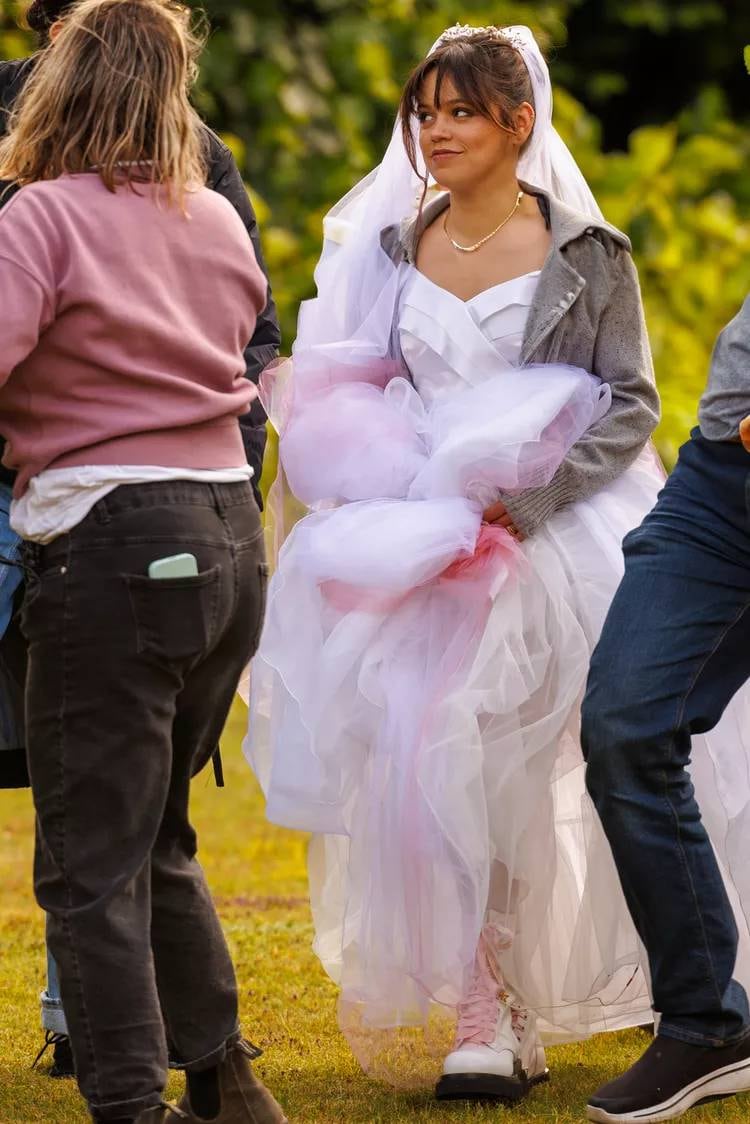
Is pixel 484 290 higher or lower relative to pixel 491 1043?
higher

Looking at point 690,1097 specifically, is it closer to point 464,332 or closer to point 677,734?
point 677,734

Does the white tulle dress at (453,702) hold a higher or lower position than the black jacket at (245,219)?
lower

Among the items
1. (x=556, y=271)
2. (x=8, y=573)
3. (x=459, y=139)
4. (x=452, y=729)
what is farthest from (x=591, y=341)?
(x=8, y=573)

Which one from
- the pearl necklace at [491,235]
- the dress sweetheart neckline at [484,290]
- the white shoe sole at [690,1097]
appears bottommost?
the white shoe sole at [690,1097]

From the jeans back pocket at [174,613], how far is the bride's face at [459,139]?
118cm

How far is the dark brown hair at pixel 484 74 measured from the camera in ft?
11.6

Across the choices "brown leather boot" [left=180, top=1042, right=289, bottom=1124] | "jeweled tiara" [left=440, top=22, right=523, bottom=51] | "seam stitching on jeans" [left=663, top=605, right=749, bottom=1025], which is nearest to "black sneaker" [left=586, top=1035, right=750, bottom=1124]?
"seam stitching on jeans" [left=663, top=605, right=749, bottom=1025]

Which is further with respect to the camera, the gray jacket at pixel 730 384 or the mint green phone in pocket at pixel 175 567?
the gray jacket at pixel 730 384

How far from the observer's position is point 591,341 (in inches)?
141

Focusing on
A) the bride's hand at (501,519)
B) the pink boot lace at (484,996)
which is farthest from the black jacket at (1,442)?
the pink boot lace at (484,996)

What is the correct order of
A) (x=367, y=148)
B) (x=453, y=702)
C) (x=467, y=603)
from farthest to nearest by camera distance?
(x=367, y=148)
(x=467, y=603)
(x=453, y=702)

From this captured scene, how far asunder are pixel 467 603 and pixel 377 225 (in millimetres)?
854

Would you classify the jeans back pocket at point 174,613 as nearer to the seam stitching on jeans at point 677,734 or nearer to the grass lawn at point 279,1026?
the seam stitching on jeans at point 677,734

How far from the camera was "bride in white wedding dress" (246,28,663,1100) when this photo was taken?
3.36 meters
